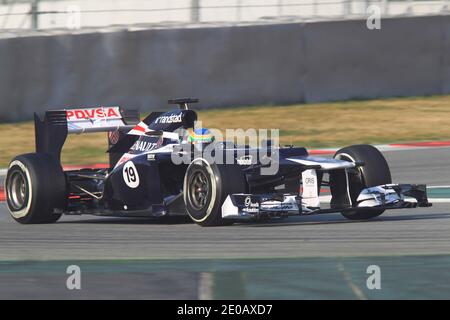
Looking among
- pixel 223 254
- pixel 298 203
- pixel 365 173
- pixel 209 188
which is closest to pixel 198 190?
pixel 209 188

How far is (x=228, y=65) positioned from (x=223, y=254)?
35.3 feet

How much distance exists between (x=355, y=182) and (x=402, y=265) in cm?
231

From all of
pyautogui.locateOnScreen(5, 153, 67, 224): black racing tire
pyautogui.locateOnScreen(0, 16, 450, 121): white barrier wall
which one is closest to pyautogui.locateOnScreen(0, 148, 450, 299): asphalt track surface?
pyautogui.locateOnScreen(5, 153, 67, 224): black racing tire

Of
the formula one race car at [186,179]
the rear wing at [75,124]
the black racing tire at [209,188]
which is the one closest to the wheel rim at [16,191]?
the formula one race car at [186,179]

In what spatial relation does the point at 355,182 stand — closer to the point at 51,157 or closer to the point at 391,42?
the point at 51,157

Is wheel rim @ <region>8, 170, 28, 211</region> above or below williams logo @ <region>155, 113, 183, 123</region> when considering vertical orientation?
below

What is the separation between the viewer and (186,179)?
426 inches

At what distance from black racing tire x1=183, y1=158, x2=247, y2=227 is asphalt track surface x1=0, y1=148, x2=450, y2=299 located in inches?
6.3

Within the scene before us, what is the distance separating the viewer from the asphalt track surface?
26.3 ft

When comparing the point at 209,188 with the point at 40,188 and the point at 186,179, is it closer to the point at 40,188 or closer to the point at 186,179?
the point at 186,179

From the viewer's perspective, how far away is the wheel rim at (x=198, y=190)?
1072cm

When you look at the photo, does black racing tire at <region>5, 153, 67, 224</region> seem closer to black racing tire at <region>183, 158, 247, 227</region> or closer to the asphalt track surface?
the asphalt track surface

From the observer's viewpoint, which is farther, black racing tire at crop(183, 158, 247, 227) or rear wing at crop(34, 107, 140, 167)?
rear wing at crop(34, 107, 140, 167)

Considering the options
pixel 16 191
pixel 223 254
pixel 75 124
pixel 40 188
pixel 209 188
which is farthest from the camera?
pixel 75 124
